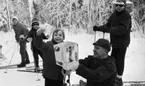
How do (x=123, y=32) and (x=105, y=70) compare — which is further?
(x=123, y=32)

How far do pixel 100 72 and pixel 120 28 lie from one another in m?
1.82

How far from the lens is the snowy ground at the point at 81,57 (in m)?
5.71

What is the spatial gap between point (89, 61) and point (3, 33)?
11.9 metres

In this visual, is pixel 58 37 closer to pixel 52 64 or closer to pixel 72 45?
pixel 52 64

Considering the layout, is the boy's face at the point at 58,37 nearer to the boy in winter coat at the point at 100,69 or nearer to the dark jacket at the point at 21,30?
the boy in winter coat at the point at 100,69

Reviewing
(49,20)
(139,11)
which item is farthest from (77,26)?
(139,11)

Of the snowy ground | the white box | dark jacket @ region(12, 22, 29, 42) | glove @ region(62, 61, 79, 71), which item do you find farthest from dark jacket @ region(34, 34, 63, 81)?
dark jacket @ region(12, 22, 29, 42)

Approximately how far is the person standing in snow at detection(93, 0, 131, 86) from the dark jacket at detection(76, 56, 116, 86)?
1.58m

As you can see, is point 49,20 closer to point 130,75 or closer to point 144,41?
point 144,41

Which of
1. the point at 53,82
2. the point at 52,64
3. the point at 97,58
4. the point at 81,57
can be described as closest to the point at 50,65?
the point at 52,64

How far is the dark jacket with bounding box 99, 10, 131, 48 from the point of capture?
3846 millimetres

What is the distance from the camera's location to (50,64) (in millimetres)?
3229

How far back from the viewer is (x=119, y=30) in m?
3.82

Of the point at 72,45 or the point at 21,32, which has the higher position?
the point at 72,45
